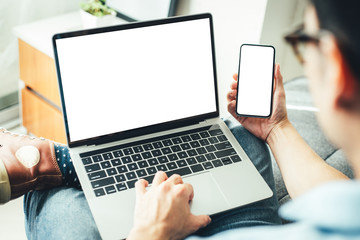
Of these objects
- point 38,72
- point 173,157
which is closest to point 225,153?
point 173,157

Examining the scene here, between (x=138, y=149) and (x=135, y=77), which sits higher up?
(x=135, y=77)

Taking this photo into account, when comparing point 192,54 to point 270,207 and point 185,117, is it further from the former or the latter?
point 270,207

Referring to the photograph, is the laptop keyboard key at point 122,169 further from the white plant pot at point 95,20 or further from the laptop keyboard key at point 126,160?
the white plant pot at point 95,20

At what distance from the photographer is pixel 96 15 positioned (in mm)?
1392

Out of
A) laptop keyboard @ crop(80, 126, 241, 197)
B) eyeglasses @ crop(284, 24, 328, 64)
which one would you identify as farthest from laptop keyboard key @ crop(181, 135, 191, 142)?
eyeglasses @ crop(284, 24, 328, 64)

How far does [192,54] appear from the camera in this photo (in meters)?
0.95

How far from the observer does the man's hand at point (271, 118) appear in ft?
3.19

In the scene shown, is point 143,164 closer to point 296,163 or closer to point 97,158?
point 97,158

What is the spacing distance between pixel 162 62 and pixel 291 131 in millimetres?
348

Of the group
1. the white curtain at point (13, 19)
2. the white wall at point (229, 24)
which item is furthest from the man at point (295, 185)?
the white curtain at point (13, 19)

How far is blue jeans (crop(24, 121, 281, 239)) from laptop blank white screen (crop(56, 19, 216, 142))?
135 mm

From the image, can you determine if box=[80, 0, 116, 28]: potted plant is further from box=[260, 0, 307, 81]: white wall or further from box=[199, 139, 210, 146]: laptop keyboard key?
box=[199, 139, 210, 146]: laptop keyboard key

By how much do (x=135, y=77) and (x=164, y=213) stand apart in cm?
34

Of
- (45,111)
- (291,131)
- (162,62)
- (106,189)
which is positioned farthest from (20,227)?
(291,131)
